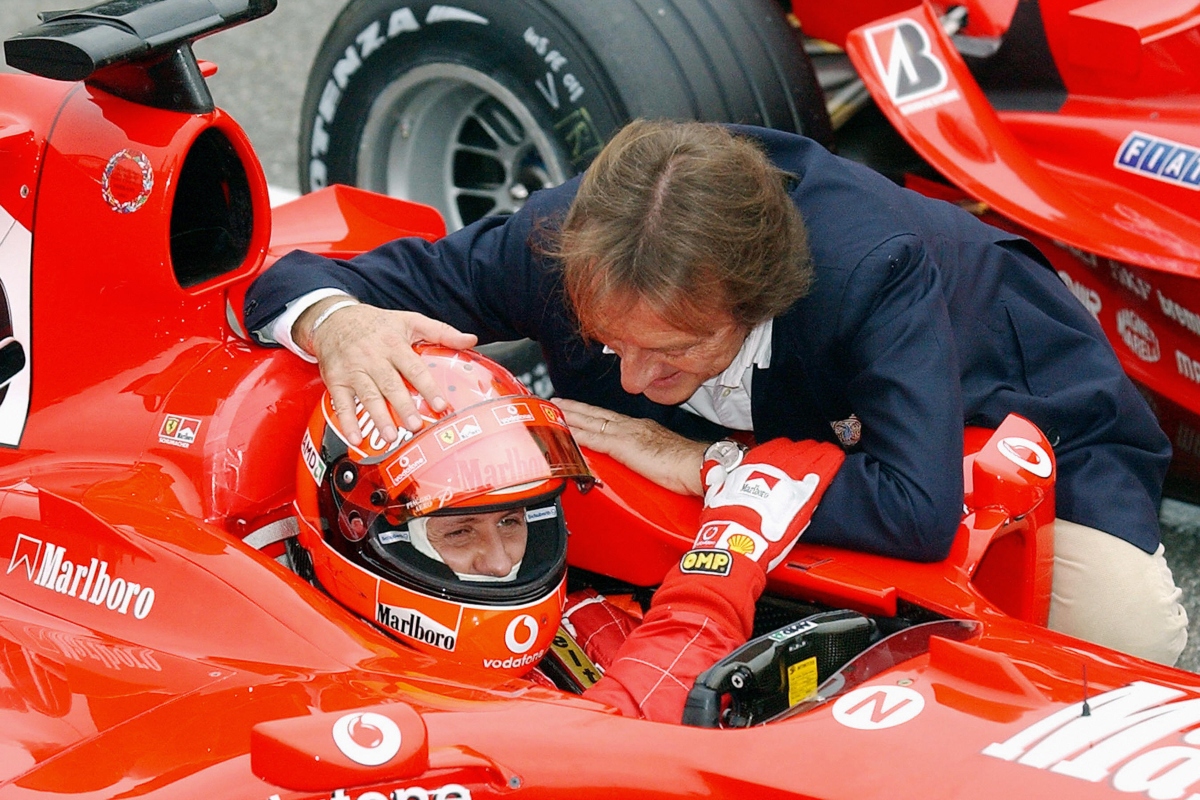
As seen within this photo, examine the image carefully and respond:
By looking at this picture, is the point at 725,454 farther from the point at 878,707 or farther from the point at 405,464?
the point at 878,707

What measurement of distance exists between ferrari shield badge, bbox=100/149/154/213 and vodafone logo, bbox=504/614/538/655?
100 cm

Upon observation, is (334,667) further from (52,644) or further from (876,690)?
(876,690)

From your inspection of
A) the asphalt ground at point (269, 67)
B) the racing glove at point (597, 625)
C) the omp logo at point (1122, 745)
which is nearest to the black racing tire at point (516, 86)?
the racing glove at point (597, 625)

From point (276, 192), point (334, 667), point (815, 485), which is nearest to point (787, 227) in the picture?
point (815, 485)

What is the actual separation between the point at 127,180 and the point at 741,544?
1.21m


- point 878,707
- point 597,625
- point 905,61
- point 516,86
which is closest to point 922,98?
point 905,61

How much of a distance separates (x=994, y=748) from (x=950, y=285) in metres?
1.08

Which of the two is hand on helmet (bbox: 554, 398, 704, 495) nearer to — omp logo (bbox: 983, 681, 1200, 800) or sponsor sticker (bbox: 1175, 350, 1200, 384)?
omp logo (bbox: 983, 681, 1200, 800)

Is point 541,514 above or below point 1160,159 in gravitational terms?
below

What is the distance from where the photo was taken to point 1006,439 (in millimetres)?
2592

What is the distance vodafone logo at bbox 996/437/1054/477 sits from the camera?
2.54 m

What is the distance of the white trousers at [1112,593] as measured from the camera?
2.74 m

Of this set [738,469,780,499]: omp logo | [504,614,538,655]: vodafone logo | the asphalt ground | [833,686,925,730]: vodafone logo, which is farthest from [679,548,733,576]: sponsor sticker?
the asphalt ground

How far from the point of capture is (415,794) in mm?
1910
